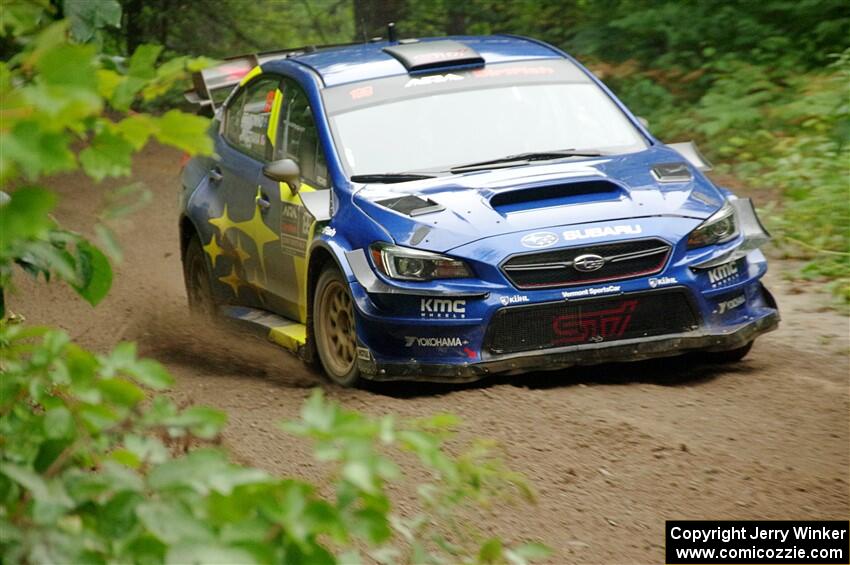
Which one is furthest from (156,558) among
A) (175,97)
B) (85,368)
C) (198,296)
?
(175,97)

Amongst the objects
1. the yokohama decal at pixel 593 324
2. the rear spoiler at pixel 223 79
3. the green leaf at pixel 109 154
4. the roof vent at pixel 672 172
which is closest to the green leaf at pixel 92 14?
the green leaf at pixel 109 154

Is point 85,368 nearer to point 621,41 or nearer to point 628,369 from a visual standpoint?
point 628,369

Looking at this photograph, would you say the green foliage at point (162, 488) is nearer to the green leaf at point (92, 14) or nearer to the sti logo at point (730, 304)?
the green leaf at point (92, 14)

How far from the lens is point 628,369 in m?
7.54

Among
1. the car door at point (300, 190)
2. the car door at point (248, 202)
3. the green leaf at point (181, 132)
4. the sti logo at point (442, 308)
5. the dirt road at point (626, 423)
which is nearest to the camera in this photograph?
the green leaf at point (181, 132)

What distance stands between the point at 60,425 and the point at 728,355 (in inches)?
225

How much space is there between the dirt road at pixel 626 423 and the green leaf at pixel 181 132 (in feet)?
1.23

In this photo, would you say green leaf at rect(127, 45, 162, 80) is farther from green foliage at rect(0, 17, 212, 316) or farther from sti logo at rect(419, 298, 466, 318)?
sti logo at rect(419, 298, 466, 318)

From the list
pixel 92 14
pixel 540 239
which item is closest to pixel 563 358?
pixel 540 239

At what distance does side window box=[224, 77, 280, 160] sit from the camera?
8.85 metres

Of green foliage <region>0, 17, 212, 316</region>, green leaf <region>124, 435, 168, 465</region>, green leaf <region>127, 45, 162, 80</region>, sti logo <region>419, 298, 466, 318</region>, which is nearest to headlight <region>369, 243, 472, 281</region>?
sti logo <region>419, 298, 466, 318</region>

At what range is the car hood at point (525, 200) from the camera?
22.4ft

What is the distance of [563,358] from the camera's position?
674 cm

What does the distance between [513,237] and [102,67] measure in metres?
4.26
